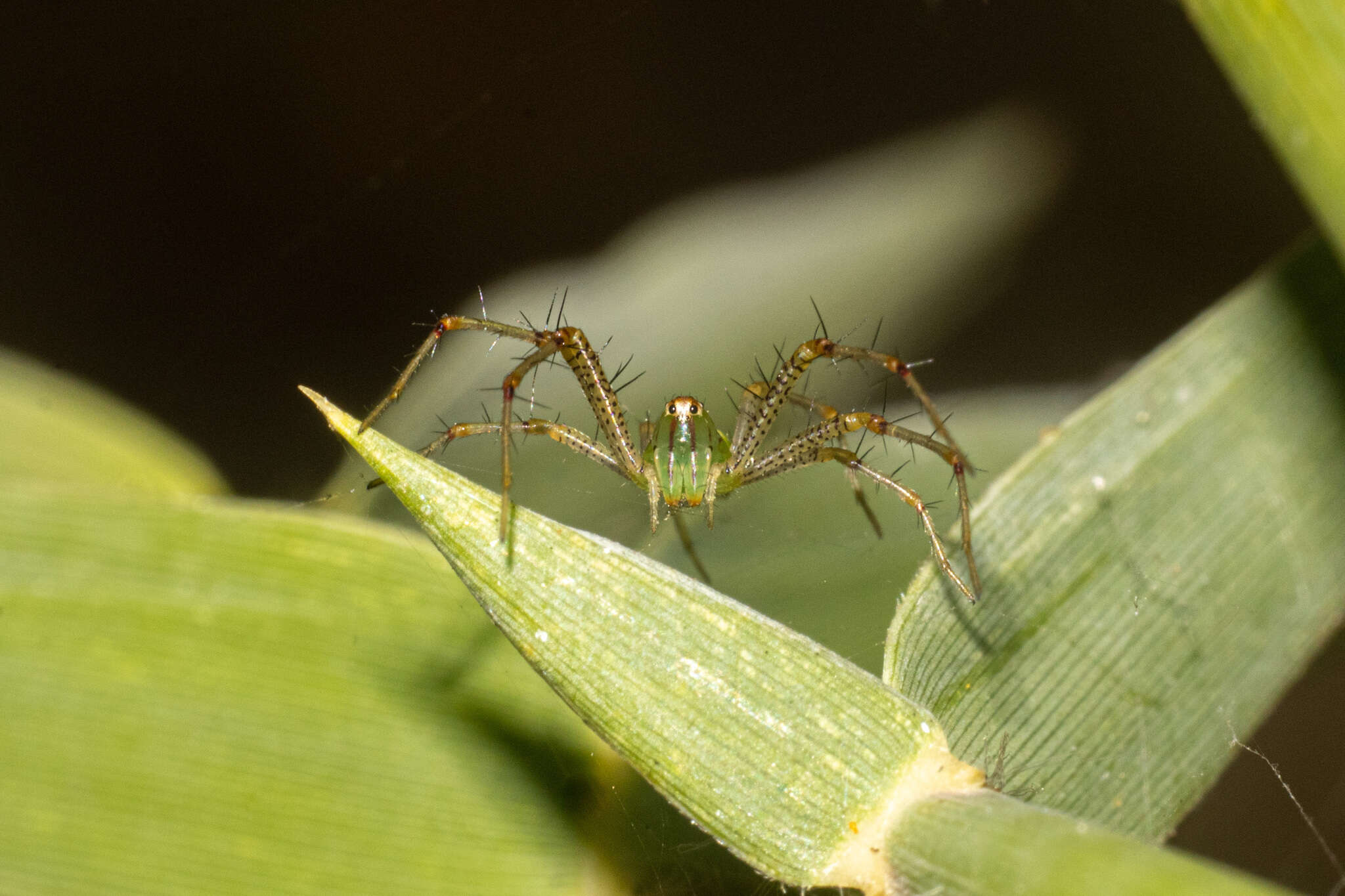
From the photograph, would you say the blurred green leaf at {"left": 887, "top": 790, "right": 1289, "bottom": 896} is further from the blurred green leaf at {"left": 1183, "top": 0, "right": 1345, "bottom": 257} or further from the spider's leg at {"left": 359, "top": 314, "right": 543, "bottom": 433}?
A: the spider's leg at {"left": 359, "top": 314, "right": 543, "bottom": 433}

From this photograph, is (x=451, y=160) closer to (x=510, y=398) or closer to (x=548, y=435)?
(x=548, y=435)

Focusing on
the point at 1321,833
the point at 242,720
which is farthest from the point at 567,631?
the point at 1321,833

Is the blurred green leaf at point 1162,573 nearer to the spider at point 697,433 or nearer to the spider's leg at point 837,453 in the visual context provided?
the spider's leg at point 837,453

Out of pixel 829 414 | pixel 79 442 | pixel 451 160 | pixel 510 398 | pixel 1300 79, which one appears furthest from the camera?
pixel 451 160

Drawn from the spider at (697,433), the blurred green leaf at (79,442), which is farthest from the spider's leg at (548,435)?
the blurred green leaf at (79,442)

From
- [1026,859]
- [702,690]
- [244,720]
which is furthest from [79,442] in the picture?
[1026,859]
